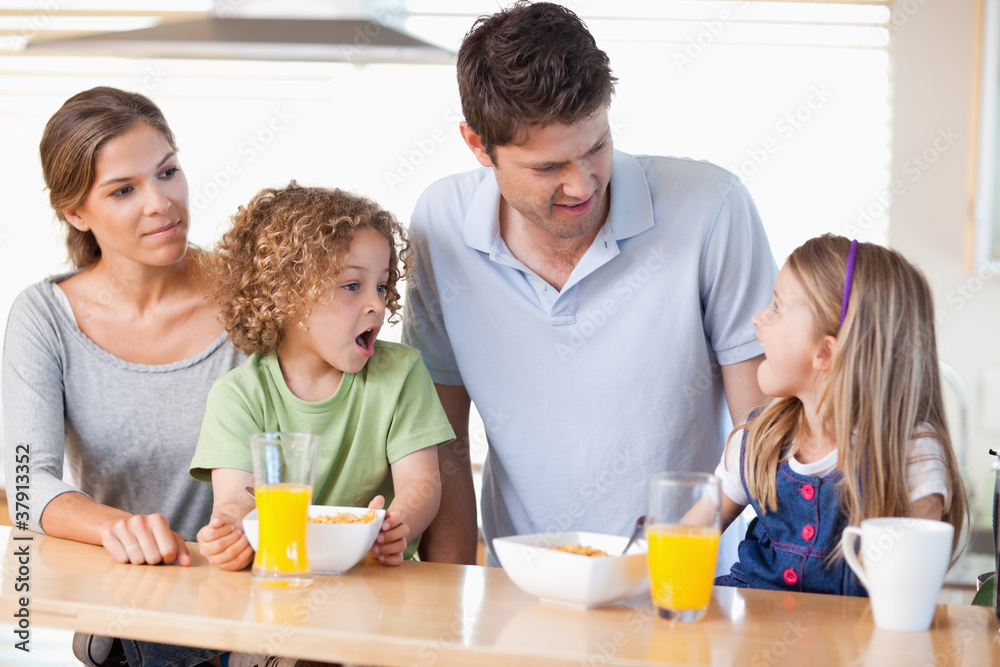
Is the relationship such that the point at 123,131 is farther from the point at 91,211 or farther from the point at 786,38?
the point at 786,38

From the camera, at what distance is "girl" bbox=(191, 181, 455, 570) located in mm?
1520

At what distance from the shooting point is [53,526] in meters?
1.39

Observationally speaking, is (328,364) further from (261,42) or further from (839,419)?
(261,42)

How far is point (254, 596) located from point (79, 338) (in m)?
0.81

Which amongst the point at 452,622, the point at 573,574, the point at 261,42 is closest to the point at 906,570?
the point at 573,574

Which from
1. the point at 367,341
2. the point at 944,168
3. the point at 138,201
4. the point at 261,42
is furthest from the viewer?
the point at 944,168

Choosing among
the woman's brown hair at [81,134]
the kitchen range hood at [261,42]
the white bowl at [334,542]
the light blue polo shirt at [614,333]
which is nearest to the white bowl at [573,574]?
the white bowl at [334,542]

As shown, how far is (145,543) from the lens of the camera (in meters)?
1.26

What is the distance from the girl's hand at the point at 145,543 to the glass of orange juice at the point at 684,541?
629 millimetres

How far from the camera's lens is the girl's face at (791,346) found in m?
1.38

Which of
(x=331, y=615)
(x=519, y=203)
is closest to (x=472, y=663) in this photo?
(x=331, y=615)

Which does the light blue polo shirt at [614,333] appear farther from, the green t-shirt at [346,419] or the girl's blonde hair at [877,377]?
the girl's blonde hair at [877,377]

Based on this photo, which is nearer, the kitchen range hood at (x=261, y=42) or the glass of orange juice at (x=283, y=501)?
the glass of orange juice at (x=283, y=501)

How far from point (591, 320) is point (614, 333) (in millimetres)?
47
